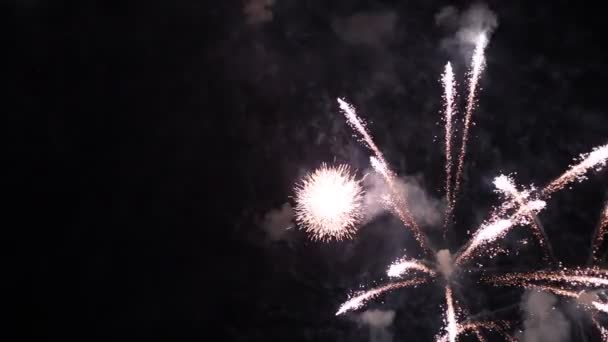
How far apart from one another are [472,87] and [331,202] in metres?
8.95

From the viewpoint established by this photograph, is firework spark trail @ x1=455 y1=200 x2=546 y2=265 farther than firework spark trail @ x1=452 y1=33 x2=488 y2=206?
No

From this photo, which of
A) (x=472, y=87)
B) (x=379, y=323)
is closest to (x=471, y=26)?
(x=472, y=87)

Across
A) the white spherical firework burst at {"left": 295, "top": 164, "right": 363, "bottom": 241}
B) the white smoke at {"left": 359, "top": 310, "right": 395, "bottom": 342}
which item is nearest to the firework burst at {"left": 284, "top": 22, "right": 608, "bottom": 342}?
the white spherical firework burst at {"left": 295, "top": 164, "right": 363, "bottom": 241}

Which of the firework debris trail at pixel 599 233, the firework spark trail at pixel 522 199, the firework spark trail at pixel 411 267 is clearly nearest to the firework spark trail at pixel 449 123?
the firework spark trail at pixel 522 199

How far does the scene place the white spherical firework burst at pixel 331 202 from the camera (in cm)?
1769

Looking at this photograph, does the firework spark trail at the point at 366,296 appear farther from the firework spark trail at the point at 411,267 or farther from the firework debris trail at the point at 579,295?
the firework debris trail at the point at 579,295

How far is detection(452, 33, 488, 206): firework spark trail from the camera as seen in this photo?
19750 mm

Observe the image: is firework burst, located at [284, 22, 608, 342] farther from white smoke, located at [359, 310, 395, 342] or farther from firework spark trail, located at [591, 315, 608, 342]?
white smoke, located at [359, 310, 395, 342]

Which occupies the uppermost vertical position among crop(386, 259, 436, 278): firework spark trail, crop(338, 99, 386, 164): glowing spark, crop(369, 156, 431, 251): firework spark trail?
crop(338, 99, 386, 164): glowing spark

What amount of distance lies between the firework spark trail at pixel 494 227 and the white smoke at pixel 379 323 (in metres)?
6.40

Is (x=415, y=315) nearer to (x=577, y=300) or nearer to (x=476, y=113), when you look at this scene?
(x=577, y=300)

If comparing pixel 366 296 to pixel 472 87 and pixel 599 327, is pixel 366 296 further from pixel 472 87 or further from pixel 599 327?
pixel 472 87

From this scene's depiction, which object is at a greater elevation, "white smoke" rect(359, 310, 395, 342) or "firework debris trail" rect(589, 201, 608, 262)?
"firework debris trail" rect(589, 201, 608, 262)

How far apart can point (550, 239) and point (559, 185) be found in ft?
8.46
